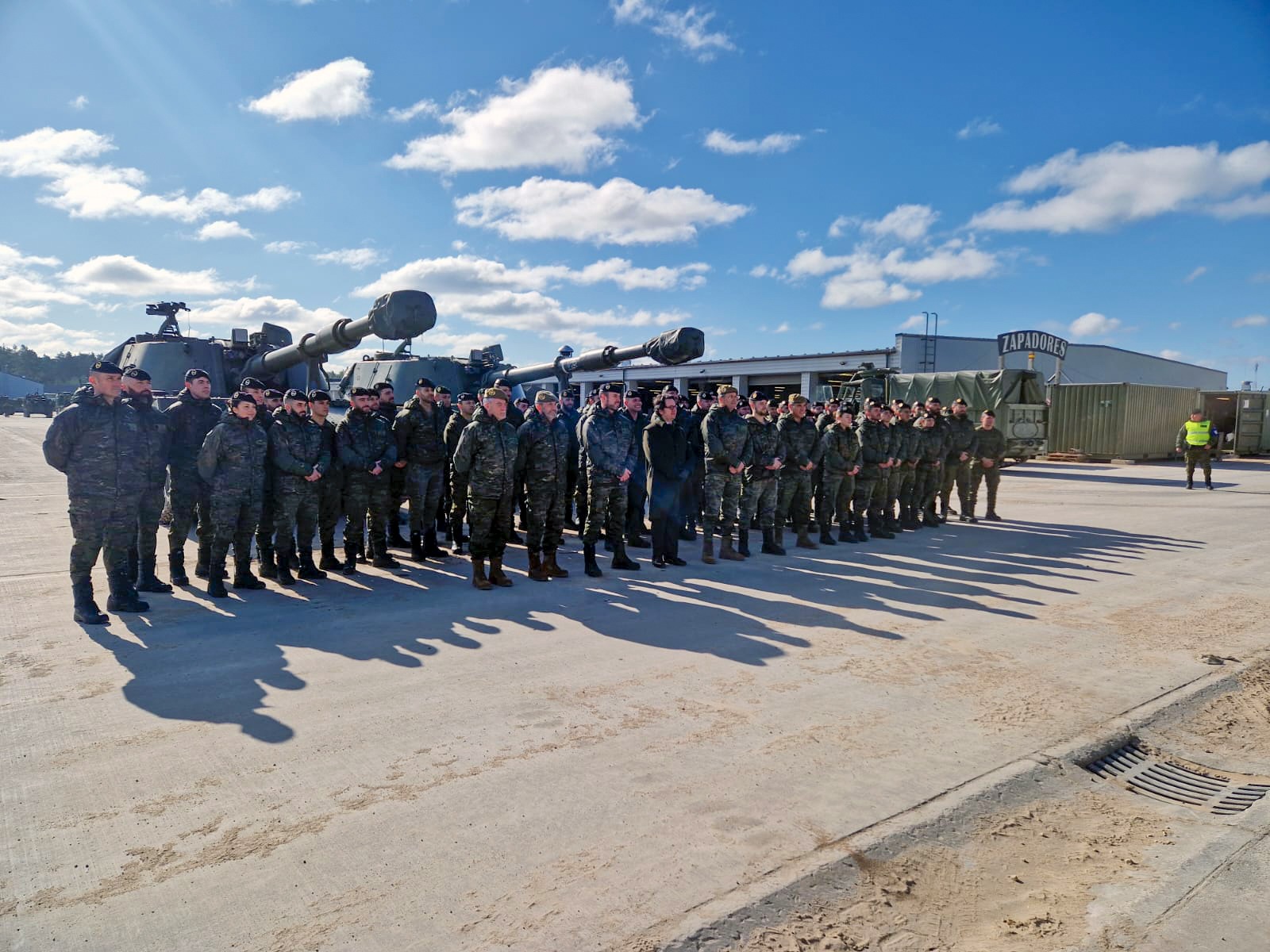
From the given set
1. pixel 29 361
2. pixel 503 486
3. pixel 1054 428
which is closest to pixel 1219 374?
pixel 1054 428

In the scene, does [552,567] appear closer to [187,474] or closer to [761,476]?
[761,476]

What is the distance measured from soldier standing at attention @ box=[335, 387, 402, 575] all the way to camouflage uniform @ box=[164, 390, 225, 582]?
1202 mm

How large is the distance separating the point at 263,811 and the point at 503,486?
13.6 ft

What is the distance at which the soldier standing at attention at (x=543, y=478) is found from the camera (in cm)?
733

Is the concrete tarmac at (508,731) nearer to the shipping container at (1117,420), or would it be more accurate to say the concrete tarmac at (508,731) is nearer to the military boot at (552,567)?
the military boot at (552,567)

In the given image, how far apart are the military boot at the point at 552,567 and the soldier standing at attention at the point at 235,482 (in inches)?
99.7

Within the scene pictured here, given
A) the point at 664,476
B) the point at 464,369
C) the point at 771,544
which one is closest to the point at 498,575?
the point at 664,476

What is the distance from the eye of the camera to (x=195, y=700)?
4223mm

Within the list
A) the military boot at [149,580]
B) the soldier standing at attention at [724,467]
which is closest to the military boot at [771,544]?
the soldier standing at attention at [724,467]

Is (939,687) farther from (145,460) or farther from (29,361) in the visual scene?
(29,361)

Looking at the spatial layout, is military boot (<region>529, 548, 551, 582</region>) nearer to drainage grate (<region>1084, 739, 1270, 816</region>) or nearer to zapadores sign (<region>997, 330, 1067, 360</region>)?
drainage grate (<region>1084, 739, 1270, 816</region>)

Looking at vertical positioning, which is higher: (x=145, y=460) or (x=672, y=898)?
(x=145, y=460)

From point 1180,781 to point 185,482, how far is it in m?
7.68

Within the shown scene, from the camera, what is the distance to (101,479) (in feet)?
19.4
